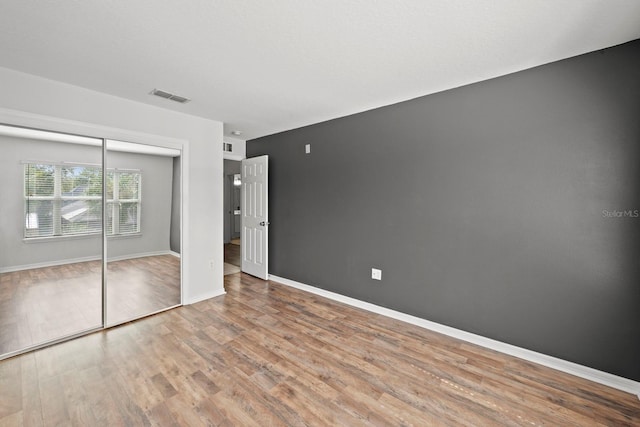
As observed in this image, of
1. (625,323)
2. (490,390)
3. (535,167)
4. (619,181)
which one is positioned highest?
(535,167)

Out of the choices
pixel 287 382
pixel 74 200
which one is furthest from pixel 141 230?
pixel 287 382

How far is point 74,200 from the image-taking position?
9.00 feet

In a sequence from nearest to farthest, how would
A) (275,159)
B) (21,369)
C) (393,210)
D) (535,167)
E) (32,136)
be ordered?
(21,369) → (535,167) → (32,136) → (393,210) → (275,159)

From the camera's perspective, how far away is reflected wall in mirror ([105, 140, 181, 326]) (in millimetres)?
2920

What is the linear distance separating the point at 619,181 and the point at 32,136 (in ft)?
16.3

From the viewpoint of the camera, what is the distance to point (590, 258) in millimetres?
2074

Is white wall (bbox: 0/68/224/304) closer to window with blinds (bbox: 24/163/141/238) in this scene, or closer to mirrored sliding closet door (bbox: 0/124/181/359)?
mirrored sliding closet door (bbox: 0/124/181/359)

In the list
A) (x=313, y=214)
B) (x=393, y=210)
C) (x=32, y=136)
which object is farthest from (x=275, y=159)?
(x=32, y=136)

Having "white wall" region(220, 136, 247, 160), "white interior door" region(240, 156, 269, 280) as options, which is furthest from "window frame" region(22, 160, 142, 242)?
"white wall" region(220, 136, 247, 160)

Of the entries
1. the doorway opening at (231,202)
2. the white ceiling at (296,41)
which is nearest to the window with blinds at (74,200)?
the white ceiling at (296,41)

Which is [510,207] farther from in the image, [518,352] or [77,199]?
[77,199]

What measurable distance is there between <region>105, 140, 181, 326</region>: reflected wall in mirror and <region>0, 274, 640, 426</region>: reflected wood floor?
0.45 metres

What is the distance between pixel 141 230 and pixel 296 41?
2751mm

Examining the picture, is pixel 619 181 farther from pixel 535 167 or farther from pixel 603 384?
pixel 603 384
